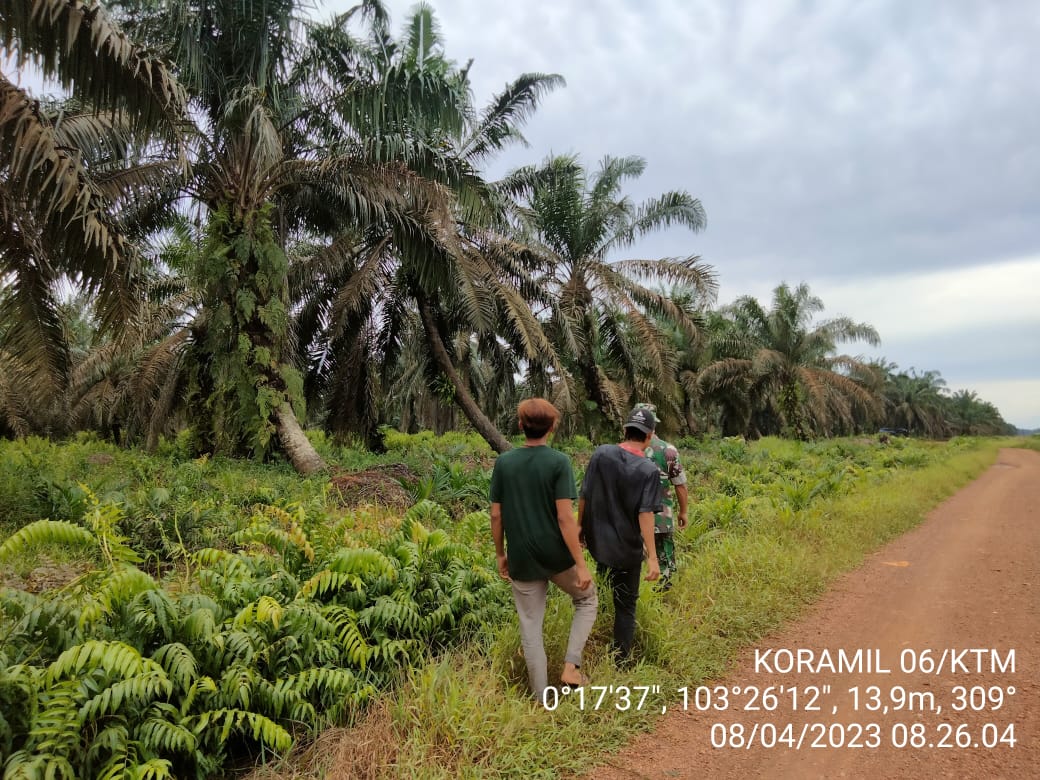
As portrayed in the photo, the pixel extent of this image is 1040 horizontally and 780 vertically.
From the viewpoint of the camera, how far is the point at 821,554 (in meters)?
7.35

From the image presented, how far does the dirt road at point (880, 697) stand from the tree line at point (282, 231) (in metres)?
7.17

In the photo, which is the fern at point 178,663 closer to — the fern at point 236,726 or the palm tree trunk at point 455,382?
the fern at point 236,726

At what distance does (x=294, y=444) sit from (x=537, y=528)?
8449 millimetres

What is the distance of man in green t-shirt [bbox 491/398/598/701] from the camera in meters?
3.65

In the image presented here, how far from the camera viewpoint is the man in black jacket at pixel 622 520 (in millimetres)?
4004

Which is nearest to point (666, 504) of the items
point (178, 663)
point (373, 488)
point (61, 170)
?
point (178, 663)

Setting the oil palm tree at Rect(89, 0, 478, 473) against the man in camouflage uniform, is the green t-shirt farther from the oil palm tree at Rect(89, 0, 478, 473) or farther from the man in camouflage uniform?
the oil palm tree at Rect(89, 0, 478, 473)

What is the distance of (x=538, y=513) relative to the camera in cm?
366

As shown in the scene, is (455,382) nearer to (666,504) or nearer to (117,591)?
(666,504)

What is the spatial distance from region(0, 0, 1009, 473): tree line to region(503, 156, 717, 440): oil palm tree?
0.06 metres

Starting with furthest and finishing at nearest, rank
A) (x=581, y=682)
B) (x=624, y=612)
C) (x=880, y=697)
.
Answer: (x=624, y=612), (x=880, y=697), (x=581, y=682)

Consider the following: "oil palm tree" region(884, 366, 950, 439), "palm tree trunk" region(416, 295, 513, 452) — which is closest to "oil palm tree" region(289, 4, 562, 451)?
"palm tree trunk" region(416, 295, 513, 452)

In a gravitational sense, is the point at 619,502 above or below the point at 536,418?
below

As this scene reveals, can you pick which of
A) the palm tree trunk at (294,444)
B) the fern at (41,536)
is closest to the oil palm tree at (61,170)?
the palm tree trunk at (294,444)
